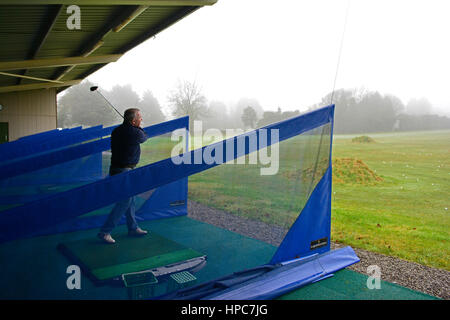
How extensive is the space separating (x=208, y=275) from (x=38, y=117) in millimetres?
11105

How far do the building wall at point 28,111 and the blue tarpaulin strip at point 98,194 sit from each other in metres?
10.7

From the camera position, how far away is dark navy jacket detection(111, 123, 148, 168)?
250 centimetres

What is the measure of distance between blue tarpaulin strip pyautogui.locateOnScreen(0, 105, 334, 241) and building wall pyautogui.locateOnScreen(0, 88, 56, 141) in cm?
1073

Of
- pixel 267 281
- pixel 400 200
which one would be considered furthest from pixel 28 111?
pixel 267 281

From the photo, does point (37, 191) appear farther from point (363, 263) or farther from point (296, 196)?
point (363, 263)

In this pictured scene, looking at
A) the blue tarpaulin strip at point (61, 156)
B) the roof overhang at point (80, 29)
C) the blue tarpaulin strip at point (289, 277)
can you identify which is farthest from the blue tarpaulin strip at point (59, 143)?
the blue tarpaulin strip at point (289, 277)

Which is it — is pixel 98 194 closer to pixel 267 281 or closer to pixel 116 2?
pixel 267 281

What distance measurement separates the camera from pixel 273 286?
1.90 m

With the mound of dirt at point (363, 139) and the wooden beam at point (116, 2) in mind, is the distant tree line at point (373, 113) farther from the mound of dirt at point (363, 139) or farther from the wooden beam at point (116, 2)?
the wooden beam at point (116, 2)

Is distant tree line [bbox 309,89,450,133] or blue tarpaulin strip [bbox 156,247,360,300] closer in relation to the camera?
blue tarpaulin strip [bbox 156,247,360,300]

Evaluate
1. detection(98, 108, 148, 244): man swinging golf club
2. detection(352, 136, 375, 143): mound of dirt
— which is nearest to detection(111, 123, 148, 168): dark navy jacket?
detection(98, 108, 148, 244): man swinging golf club

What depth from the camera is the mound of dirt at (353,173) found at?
5744 millimetres

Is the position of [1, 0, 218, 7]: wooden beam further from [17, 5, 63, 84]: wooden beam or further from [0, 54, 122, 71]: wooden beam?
[0, 54, 122, 71]: wooden beam

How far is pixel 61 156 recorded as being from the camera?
2.72m
